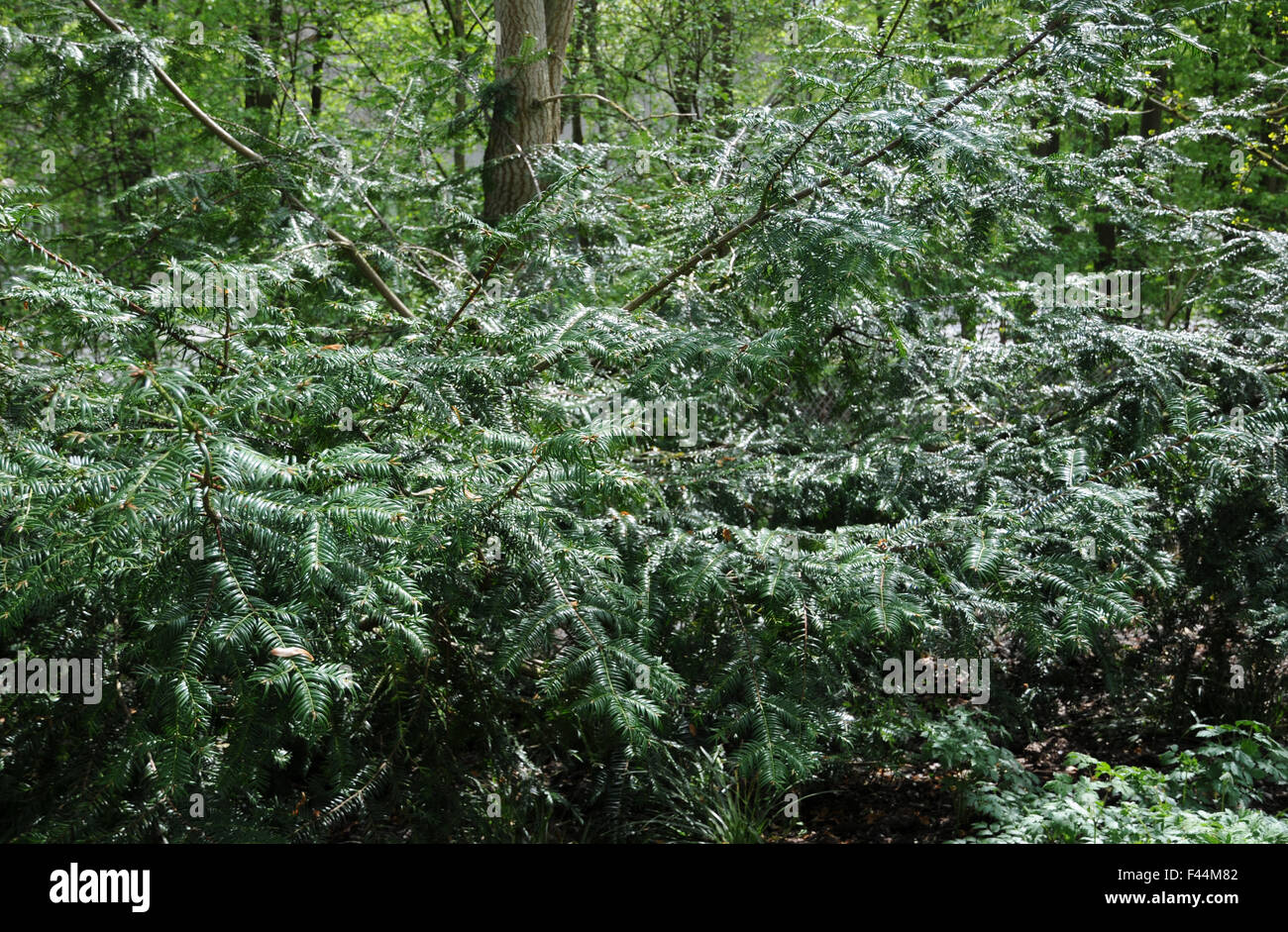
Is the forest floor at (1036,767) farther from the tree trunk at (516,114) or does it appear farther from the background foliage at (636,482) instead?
the tree trunk at (516,114)

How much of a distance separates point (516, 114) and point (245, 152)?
5.81 ft

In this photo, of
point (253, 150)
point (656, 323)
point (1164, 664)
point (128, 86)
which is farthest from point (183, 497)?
point (1164, 664)

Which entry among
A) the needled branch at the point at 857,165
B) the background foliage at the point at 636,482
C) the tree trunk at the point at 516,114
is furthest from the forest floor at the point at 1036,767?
the tree trunk at the point at 516,114

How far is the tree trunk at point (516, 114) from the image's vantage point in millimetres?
5590

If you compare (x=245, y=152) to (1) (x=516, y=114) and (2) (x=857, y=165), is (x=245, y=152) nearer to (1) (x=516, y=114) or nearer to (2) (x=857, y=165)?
(1) (x=516, y=114)

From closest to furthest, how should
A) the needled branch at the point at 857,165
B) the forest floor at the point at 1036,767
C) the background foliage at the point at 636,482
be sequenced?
the background foliage at the point at 636,482
the needled branch at the point at 857,165
the forest floor at the point at 1036,767

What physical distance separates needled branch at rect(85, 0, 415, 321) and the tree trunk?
4.07 feet

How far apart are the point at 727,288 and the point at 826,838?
2406 millimetres

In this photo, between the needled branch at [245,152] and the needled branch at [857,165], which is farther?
the needled branch at [245,152]

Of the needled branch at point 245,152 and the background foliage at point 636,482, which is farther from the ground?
the needled branch at point 245,152

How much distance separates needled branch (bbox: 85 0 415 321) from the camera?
4082 mm

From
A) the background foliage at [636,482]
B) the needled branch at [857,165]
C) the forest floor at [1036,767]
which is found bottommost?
the forest floor at [1036,767]

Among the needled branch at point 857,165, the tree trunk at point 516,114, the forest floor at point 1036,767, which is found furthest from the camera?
the tree trunk at point 516,114

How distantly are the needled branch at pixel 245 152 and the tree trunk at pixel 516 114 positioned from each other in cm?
124
